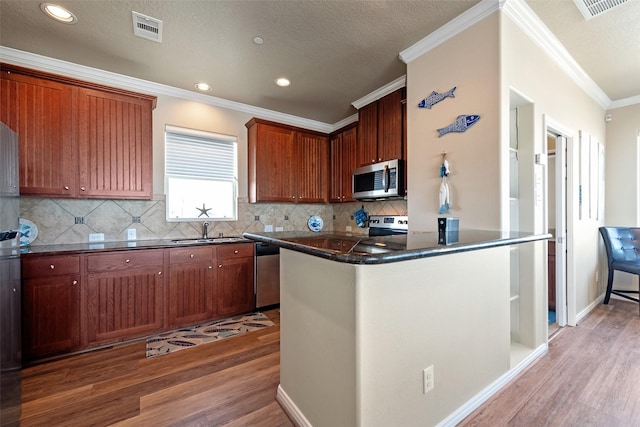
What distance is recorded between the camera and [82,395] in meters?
1.86

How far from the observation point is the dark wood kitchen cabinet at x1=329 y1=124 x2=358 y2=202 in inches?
156

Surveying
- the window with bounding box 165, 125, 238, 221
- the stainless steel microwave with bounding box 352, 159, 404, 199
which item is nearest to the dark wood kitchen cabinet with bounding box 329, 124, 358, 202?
the stainless steel microwave with bounding box 352, 159, 404, 199

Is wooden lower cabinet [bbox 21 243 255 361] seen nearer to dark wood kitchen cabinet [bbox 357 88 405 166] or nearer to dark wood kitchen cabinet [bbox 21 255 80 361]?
dark wood kitchen cabinet [bbox 21 255 80 361]

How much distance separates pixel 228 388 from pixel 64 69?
336 centimetres

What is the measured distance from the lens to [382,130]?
3.23m

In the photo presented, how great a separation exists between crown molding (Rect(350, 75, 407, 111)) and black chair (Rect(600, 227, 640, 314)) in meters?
3.10

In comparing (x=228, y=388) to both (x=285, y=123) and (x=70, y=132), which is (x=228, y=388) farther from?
(x=285, y=123)

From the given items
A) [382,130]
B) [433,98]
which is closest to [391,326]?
[433,98]

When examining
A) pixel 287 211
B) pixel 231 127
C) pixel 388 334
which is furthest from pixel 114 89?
pixel 388 334

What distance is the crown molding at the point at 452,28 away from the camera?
6.31 ft

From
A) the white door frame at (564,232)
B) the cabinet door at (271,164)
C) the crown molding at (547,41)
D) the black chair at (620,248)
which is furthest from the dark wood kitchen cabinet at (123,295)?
the black chair at (620,248)

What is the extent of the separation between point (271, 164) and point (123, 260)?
80.9 inches

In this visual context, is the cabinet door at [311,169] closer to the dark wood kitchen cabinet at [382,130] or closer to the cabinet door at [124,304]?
the dark wood kitchen cabinet at [382,130]

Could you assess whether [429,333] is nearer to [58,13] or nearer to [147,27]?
[147,27]
